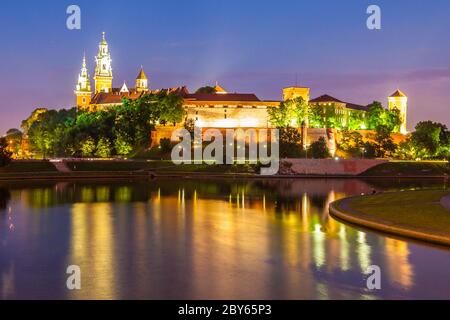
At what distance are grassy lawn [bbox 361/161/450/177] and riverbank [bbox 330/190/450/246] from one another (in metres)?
35.7

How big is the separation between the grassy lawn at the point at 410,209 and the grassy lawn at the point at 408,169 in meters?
35.0

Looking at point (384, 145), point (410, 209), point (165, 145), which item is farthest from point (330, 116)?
point (410, 209)

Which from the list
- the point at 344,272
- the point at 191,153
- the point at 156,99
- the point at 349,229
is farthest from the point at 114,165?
the point at 344,272

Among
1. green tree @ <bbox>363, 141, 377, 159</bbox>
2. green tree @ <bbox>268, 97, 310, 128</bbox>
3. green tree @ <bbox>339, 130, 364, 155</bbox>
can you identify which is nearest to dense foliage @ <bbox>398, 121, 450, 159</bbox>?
green tree @ <bbox>363, 141, 377, 159</bbox>

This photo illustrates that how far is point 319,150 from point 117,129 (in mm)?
27203

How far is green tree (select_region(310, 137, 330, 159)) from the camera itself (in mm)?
77500

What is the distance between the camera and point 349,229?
24609 mm

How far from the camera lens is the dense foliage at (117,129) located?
78562 millimetres

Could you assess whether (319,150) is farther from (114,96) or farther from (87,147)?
(114,96)

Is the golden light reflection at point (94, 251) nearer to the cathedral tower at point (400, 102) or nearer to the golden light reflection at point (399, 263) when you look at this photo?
the golden light reflection at point (399, 263)

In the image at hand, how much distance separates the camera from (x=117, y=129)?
81.8m
